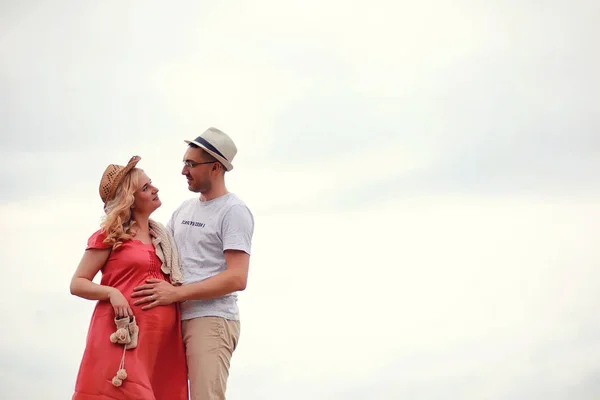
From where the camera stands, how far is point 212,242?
8.75 m

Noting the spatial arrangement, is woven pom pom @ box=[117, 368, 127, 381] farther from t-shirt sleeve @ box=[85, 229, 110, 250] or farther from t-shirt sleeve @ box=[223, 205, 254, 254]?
t-shirt sleeve @ box=[223, 205, 254, 254]

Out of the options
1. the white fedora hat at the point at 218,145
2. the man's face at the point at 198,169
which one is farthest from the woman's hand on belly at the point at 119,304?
the white fedora hat at the point at 218,145

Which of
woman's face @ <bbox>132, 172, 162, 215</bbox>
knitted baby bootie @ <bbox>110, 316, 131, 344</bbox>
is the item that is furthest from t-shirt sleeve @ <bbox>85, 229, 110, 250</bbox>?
knitted baby bootie @ <bbox>110, 316, 131, 344</bbox>

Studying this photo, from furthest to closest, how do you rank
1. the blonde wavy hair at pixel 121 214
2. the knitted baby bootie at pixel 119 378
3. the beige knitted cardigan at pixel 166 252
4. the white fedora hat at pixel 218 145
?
the white fedora hat at pixel 218 145 → the beige knitted cardigan at pixel 166 252 → the blonde wavy hair at pixel 121 214 → the knitted baby bootie at pixel 119 378

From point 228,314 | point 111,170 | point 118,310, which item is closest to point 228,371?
point 228,314

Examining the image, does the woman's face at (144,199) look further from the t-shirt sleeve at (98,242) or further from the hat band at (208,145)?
the hat band at (208,145)

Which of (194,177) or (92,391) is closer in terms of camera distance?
(92,391)

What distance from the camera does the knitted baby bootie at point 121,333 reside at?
27.2ft

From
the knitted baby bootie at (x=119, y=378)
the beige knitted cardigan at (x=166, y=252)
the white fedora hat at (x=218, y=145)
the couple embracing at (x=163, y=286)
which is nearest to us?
the knitted baby bootie at (x=119, y=378)

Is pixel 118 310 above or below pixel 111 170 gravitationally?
below

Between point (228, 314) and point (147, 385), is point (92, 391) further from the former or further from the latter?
point (228, 314)

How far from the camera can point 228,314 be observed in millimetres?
8719

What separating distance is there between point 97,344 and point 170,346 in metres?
0.57

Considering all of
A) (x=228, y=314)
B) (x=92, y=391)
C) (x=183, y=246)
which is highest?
(x=183, y=246)
